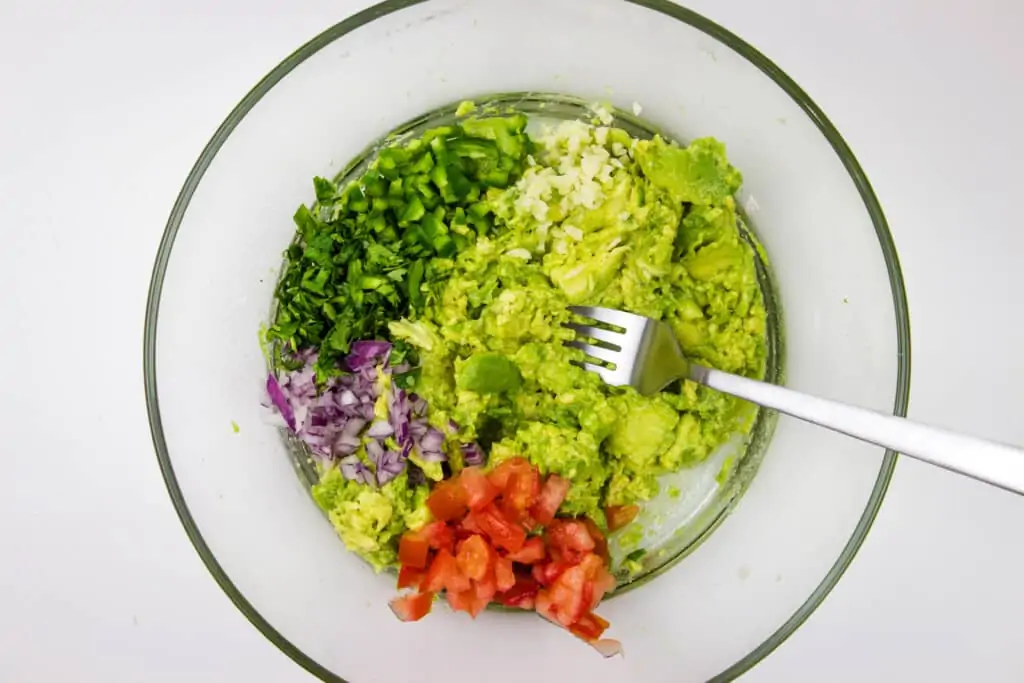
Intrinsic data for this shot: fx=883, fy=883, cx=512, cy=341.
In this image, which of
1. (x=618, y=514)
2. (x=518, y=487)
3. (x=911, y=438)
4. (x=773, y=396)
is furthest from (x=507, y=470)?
(x=911, y=438)

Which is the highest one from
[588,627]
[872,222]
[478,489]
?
Answer: [872,222]

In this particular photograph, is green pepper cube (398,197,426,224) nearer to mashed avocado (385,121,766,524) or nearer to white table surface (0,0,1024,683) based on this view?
mashed avocado (385,121,766,524)

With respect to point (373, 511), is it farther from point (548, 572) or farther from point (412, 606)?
point (548, 572)

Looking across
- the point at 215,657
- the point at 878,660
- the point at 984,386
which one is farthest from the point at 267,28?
the point at 878,660

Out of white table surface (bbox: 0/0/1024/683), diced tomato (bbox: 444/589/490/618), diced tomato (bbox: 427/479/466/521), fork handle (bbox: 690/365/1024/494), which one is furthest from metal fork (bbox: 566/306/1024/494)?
white table surface (bbox: 0/0/1024/683)

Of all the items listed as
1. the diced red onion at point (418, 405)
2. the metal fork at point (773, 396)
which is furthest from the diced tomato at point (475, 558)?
the metal fork at point (773, 396)

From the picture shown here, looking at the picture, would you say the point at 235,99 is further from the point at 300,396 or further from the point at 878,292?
the point at 878,292
